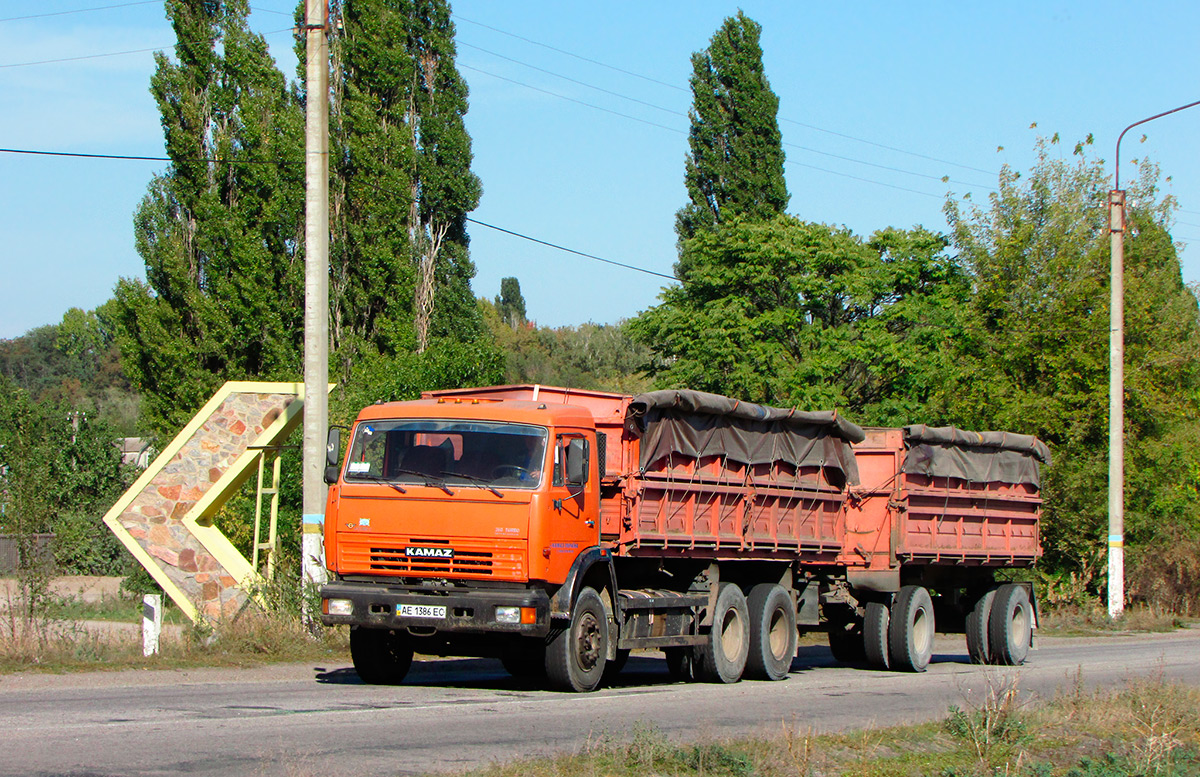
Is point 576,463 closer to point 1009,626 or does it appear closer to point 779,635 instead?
point 779,635

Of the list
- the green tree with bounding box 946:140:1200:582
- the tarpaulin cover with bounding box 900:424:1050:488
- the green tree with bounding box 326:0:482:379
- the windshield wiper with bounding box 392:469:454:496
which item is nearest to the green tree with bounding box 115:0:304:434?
the green tree with bounding box 326:0:482:379

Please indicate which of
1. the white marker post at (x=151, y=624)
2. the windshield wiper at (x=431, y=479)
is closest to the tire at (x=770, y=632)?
the windshield wiper at (x=431, y=479)

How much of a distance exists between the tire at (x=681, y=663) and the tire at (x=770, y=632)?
0.82 meters

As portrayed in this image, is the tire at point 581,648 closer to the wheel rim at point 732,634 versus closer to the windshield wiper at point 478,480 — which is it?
the windshield wiper at point 478,480

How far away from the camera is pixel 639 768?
305 inches

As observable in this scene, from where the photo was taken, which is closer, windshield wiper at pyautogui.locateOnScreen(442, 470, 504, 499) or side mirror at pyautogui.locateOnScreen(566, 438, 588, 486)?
windshield wiper at pyautogui.locateOnScreen(442, 470, 504, 499)

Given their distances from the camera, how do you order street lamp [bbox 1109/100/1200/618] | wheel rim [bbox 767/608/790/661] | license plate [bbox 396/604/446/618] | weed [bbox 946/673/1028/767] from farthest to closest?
street lamp [bbox 1109/100/1200/618] < wheel rim [bbox 767/608/790/661] < license plate [bbox 396/604/446/618] < weed [bbox 946/673/1028/767]

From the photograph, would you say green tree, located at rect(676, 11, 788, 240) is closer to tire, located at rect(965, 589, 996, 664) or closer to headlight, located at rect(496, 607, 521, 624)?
tire, located at rect(965, 589, 996, 664)

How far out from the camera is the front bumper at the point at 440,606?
11625 mm

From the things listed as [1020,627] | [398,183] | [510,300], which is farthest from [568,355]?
[1020,627]

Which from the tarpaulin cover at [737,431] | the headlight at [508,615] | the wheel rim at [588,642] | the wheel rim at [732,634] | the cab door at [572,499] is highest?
the tarpaulin cover at [737,431]

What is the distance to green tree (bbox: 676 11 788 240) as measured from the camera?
45.6 metres

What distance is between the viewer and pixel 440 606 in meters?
11.8

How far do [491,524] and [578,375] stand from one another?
71.7 m
